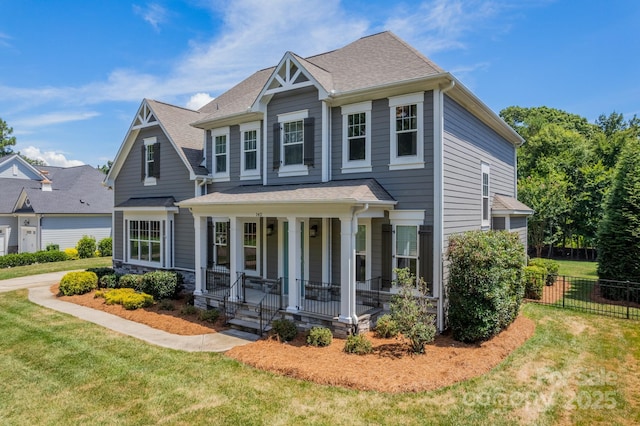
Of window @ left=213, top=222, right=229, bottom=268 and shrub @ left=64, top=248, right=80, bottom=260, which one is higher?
window @ left=213, top=222, right=229, bottom=268

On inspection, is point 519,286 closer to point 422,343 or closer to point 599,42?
point 422,343

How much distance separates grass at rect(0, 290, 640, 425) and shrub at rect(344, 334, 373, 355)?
0.41m

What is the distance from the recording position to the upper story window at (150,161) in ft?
54.0

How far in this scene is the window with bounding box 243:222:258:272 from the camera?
43.9ft

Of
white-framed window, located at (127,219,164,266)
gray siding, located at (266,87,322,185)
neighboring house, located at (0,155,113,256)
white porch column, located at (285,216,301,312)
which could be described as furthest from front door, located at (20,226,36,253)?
white porch column, located at (285,216,301,312)

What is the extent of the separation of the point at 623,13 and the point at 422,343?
43.2 ft

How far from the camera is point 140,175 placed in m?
17.4

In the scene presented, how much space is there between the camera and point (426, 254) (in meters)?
10.0

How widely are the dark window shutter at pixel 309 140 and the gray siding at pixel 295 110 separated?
0.10m

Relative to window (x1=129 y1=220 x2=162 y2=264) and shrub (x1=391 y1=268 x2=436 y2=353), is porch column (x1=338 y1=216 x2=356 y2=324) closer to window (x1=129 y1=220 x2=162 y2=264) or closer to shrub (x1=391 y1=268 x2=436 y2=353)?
shrub (x1=391 y1=268 x2=436 y2=353)

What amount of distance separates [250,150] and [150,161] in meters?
6.16

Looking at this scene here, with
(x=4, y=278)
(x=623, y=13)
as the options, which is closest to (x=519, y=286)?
(x=623, y=13)

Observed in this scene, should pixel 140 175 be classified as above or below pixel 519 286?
above

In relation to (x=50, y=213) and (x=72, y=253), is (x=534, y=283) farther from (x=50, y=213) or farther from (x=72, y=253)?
(x=50, y=213)
